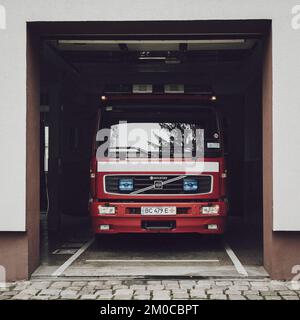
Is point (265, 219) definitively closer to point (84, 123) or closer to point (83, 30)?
point (83, 30)

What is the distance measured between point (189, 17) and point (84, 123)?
830cm

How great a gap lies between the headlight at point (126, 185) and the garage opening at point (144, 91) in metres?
1.15

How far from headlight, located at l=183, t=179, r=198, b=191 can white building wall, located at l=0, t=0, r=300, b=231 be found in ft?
7.11

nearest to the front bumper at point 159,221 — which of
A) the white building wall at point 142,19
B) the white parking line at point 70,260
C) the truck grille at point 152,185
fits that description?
the truck grille at point 152,185

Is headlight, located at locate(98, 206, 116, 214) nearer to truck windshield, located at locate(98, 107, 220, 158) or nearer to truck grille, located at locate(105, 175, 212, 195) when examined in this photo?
truck grille, located at locate(105, 175, 212, 195)

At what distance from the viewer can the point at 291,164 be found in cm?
737

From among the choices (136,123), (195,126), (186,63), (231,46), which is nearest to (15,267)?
(136,123)

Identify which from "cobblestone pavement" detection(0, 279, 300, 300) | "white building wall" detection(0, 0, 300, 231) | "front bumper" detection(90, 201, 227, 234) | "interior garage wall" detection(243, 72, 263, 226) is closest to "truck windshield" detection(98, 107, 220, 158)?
"front bumper" detection(90, 201, 227, 234)

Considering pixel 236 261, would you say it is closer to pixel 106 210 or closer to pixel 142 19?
pixel 106 210

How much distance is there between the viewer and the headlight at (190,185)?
934 cm

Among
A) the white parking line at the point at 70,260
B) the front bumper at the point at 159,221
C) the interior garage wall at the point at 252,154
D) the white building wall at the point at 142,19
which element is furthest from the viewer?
the interior garage wall at the point at 252,154

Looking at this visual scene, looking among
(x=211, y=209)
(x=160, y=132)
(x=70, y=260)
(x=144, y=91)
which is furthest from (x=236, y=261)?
(x=144, y=91)

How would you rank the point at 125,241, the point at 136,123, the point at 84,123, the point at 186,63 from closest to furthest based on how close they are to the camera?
1. the point at 136,123
2. the point at 125,241
3. the point at 186,63
4. the point at 84,123

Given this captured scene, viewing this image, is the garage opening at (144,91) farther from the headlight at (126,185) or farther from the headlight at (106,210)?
the headlight at (126,185)
